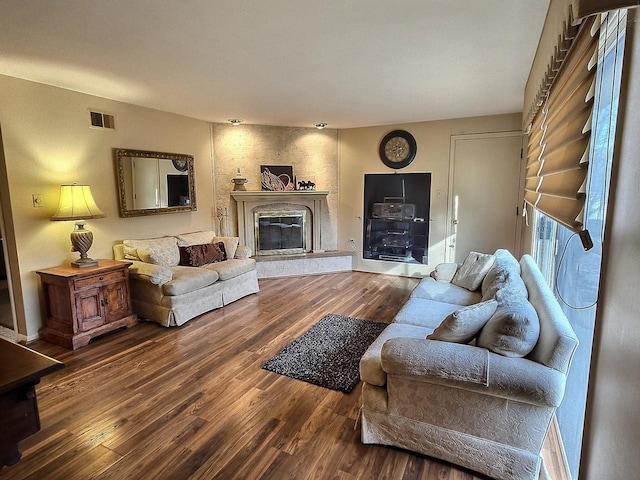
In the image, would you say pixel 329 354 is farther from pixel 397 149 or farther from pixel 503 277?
pixel 397 149

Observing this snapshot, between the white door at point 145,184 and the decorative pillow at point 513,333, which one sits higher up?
the white door at point 145,184

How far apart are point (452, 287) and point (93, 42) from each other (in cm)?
360

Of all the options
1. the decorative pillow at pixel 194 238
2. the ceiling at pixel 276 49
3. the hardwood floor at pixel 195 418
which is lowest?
the hardwood floor at pixel 195 418

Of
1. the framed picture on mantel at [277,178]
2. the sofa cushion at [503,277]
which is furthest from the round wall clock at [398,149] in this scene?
the sofa cushion at [503,277]

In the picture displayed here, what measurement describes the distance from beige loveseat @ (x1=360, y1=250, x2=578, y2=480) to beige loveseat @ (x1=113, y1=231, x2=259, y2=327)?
2.42 m

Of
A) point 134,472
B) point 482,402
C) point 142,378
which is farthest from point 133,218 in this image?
point 482,402

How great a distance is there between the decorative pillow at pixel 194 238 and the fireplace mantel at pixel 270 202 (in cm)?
66

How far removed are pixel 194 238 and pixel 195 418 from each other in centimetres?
292

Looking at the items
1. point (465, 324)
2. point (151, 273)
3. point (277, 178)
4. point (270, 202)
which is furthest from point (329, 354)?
point (277, 178)

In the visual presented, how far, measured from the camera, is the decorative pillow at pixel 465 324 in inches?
74.2

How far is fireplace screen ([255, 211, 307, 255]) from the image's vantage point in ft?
18.9

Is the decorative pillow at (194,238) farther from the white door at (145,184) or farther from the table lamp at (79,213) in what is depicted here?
the table lamp at (79,213)

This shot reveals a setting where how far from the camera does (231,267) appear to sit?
436cm

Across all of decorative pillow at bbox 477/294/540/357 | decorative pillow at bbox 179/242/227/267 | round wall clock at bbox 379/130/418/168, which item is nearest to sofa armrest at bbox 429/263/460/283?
decorative pillow at bbox 477/294/540/357
